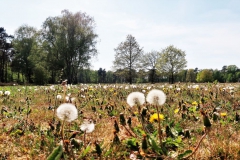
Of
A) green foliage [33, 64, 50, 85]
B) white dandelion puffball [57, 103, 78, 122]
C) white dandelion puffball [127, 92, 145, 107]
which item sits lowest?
white dandelion puffball [57, 103, 78, 122]

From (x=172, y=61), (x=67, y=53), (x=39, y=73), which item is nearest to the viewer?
(x=67, y=53)

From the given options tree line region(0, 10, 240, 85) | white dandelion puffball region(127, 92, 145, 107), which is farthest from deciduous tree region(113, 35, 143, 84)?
white dandelion puffball region(127, 92, 145, 107)

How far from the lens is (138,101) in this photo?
262cm

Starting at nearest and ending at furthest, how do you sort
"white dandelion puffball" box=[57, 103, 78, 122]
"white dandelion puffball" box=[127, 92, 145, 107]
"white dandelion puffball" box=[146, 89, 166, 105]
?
"white dandelion puffball" box=[57, 103, 78, 122] → "white dandelion puffball" box=[146, 89, 166, 105] → "white dandelion puffball" box=[127, 92, 145, 107]

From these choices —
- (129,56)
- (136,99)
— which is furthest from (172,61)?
(136,99)

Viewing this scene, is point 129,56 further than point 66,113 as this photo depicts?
Yes

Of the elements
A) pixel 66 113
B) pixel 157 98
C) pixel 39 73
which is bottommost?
pixel 66 113

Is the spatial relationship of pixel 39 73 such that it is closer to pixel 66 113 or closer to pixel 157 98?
pixel 66 113

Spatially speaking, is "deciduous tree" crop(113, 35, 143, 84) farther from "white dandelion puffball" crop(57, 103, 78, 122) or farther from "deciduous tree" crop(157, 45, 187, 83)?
"white dandelion puffball" crop(57, 103, 78, 122)

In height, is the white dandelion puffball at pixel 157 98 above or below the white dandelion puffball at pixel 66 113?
above

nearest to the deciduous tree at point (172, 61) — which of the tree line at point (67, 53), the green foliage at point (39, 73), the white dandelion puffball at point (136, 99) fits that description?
the tree line at point (67, 53)

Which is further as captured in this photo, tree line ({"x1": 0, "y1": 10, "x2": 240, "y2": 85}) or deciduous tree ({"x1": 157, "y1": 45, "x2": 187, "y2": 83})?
deciduous tree ({"x1": 157, "y1": 45, "x2": 187, "y2": 83})

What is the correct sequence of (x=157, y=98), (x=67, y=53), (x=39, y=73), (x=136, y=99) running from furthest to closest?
1. (x=39, y=73)
2. (x=67, y=53)
3. (x=136, y=99)
4. (x=157, y=98)

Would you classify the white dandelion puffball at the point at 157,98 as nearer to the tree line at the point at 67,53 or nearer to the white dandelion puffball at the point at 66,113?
the white dandelion puffball at the point at 66,113
